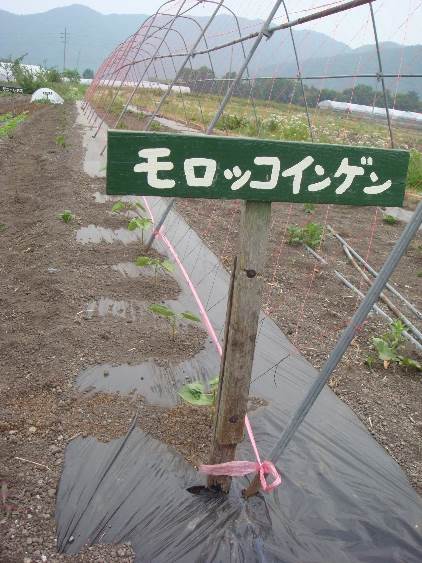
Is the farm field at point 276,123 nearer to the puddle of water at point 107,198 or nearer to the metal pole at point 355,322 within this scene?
the puddle of water at point 107,198

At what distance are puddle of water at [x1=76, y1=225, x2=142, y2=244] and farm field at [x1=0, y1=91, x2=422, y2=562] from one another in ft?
0.32

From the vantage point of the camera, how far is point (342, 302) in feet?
14.0

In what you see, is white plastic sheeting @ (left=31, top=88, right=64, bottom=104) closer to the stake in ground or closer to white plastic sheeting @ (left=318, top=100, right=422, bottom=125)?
white plastic sheeting @ (left=318, top=100, right=422, bottom=125)

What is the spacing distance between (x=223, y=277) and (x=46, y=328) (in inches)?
68.3

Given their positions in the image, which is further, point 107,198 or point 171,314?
point 107,198

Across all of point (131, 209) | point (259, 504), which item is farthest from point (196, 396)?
point (131, 209)

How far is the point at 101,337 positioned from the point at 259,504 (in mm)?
1504

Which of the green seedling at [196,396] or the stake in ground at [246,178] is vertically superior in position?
the stake in ground at [246,178]

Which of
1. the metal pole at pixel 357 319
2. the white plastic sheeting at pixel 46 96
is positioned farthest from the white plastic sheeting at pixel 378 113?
the white plastic sheeting at pixel 46 96

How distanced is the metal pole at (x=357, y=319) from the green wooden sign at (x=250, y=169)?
0.14 meters

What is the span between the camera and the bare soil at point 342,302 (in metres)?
2.83

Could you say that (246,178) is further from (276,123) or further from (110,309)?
(276,123)

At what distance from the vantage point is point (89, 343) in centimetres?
310

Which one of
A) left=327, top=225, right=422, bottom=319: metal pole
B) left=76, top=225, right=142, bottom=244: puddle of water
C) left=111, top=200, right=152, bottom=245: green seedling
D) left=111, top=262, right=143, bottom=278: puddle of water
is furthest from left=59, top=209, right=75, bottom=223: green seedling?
left=327, top=225, right=422, bottom=319: metal pole
